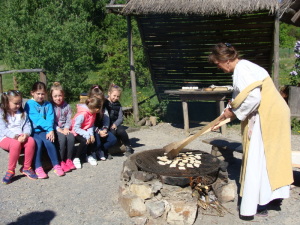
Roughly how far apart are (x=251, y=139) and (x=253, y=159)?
203mm

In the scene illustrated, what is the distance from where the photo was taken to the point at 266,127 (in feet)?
11.8

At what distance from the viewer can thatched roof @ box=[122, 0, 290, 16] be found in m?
6.73

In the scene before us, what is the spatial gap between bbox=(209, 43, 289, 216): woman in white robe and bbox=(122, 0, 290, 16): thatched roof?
3540mm

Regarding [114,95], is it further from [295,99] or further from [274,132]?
[295,99]

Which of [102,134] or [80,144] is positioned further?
[102,134]

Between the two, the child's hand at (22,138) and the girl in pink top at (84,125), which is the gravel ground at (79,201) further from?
the child's hand at (22,138)

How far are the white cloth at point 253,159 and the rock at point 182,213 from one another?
0.51 metres

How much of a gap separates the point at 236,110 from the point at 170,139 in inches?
150

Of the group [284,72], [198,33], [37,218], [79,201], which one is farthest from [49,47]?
[284,72]

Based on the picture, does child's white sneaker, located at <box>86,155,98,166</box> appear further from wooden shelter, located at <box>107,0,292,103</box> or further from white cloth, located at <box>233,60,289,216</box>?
wooden shelter, located at <box>107,0,292,103</box>

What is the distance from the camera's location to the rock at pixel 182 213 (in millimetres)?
3734

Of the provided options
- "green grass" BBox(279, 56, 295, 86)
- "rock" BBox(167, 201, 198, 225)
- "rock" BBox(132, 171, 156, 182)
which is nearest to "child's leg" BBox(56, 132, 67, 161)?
"rock" BBox(132, 171, 156, 182)

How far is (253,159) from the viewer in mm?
3631

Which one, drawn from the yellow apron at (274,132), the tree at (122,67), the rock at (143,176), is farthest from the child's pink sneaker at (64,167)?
the tree at (122,67)
